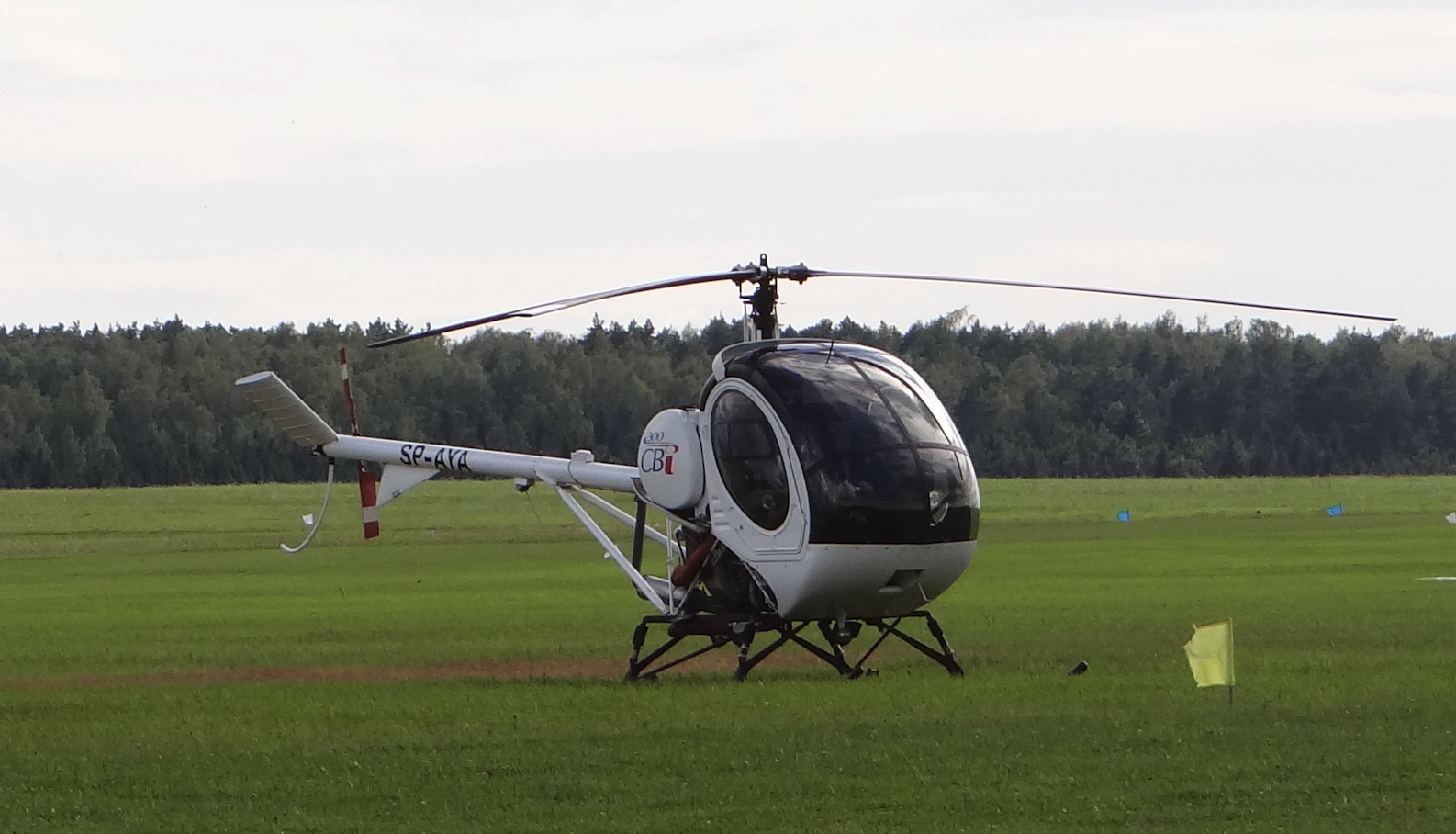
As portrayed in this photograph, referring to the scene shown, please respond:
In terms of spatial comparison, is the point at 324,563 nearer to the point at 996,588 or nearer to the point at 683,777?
the point at 996,588

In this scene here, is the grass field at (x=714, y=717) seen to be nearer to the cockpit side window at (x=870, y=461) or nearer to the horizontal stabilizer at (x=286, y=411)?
the cockpit side window at (x=870, y=461)

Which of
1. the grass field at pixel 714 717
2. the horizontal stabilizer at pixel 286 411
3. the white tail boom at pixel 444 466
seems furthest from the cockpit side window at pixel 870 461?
the horizontal stabilizer at pixel 286 411

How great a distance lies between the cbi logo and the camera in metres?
20.1

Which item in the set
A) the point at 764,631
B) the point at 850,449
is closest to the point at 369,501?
the point at 764,631

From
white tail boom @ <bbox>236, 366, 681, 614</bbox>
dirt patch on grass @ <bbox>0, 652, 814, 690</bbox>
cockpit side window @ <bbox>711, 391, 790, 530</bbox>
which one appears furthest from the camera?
white tail boom @ <bbox>236, 366, 681, 614</bbox>

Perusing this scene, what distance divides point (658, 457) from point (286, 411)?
6505mm

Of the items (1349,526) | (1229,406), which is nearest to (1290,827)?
(1349,526)

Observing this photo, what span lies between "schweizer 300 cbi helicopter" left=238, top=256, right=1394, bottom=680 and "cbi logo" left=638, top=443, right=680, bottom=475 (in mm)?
12

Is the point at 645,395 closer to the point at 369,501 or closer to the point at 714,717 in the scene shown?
the point at 369,501

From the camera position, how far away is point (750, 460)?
19156 mm

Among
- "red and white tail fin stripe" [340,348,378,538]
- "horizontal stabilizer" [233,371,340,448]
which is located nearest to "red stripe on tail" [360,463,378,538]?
"red and white tail fin stripe" [340,348,378,538]

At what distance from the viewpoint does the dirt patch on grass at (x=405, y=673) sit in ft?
70.2

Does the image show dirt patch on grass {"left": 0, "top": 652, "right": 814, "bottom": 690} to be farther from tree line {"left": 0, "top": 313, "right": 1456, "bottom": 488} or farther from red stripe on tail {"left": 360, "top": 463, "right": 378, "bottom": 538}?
tree line {"left": 0, "top": 313, "right": 1456, "bottom": 488}

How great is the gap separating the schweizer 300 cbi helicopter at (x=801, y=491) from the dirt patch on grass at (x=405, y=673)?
4.88 ft
